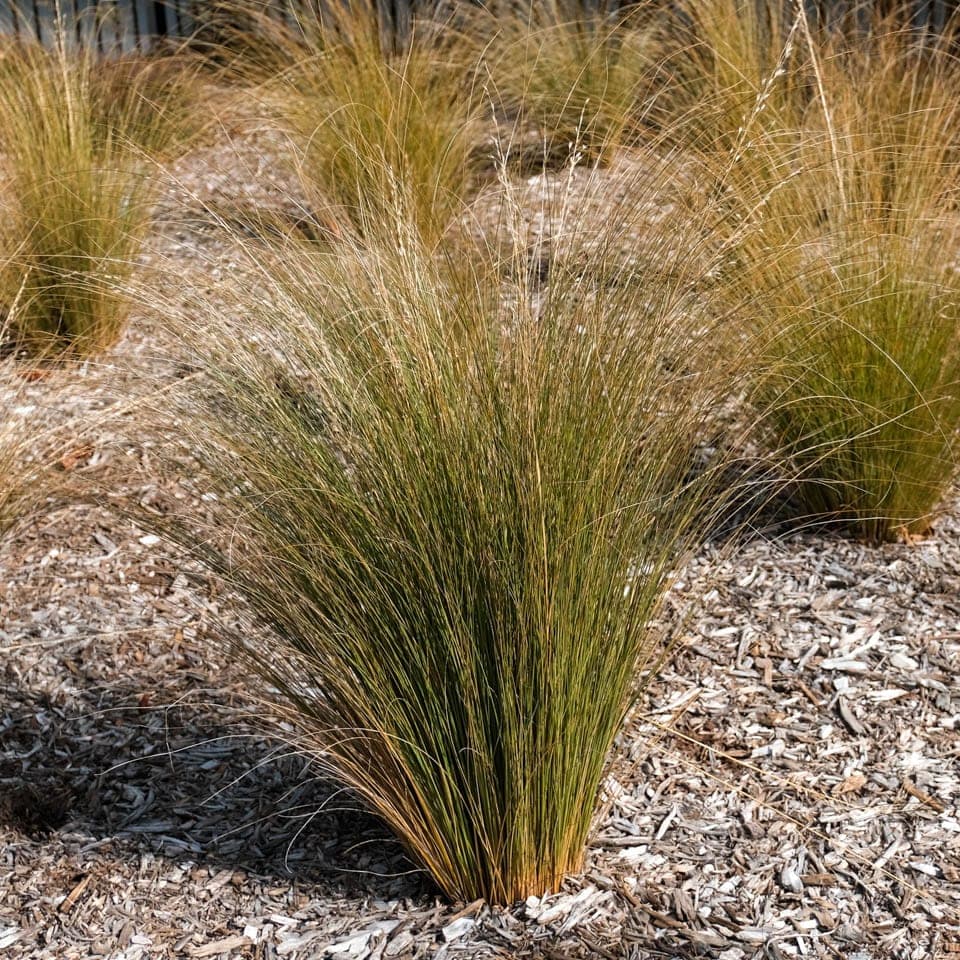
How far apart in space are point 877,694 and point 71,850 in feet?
5.71

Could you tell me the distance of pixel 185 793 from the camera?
9.04ft

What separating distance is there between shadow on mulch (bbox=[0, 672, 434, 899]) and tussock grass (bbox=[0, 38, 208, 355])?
151cm

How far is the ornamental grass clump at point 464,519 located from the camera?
2070mm

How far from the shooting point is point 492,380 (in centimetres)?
211

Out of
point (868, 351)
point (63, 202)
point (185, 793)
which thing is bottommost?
point (185, 793)

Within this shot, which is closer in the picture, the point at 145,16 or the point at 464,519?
the point at 464,519

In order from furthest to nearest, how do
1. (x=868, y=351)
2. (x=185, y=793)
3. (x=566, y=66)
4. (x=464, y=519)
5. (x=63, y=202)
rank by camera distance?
Answer: (x=566, y=66), (x=63, y=202), (x=868, y=351), (x=185, y=793), (x=464, y=519)

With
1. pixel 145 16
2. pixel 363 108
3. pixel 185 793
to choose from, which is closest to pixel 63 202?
pixel 363 108

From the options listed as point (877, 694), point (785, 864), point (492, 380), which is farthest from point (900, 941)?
point (492, 380)

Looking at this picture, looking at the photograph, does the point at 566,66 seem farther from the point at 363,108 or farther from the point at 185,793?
the point at 185,793

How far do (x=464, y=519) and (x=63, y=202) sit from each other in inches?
117

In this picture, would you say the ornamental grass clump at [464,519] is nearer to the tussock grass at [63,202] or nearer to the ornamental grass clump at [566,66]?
the tussock grass at [63,202]

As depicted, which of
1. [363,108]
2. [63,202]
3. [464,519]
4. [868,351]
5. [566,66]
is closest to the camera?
[464,519]

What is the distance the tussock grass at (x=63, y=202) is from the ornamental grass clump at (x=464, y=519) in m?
1.90
